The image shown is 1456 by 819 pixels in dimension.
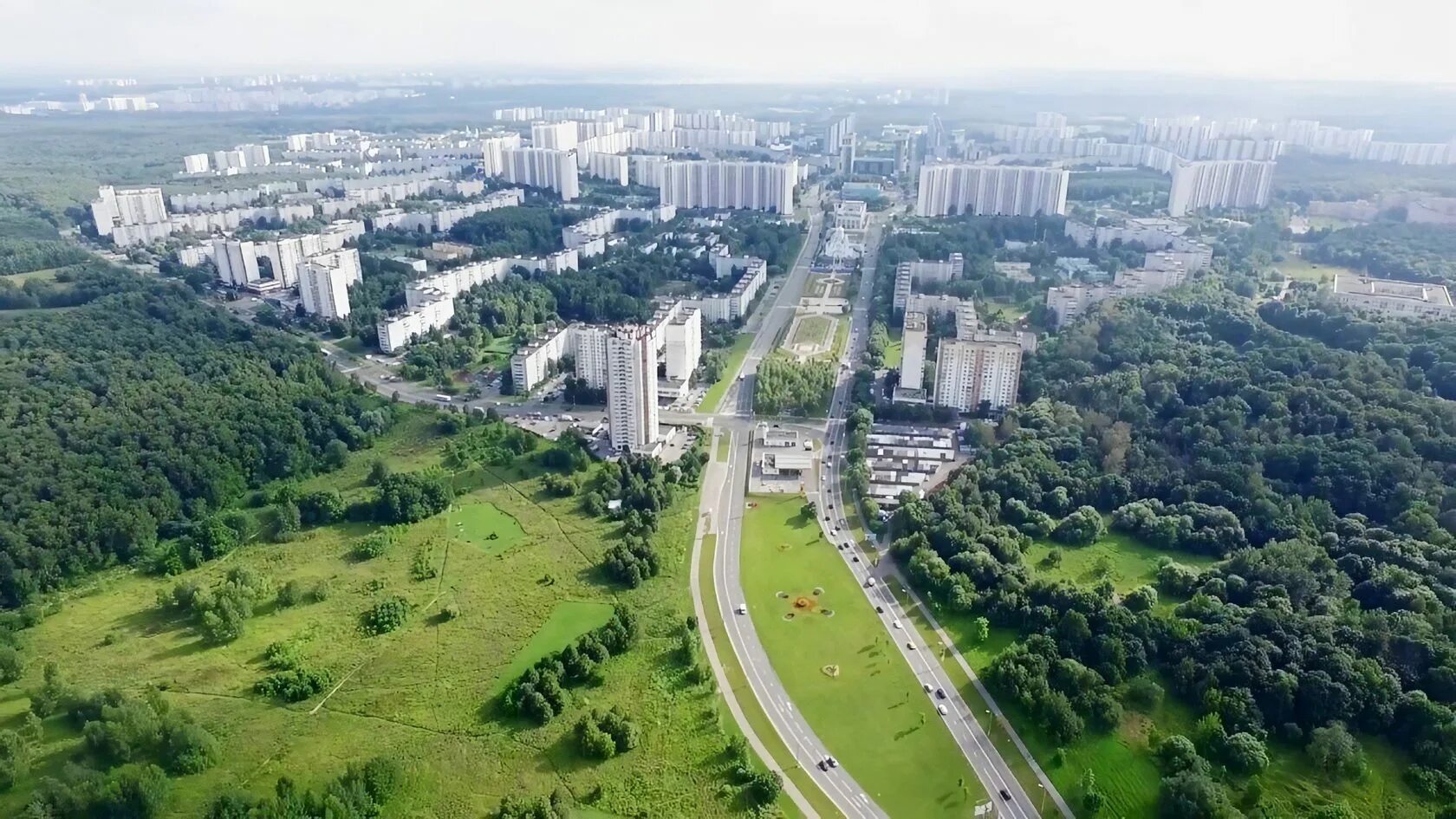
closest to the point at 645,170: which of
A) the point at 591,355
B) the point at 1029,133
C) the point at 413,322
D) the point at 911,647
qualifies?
the point at 413,322

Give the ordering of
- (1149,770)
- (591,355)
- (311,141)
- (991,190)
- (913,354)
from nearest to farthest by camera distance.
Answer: (1149,770) → (913,354) → (591,355) → (991,190) → (311,141)

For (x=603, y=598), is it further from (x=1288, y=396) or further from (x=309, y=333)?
(x=309, y=333)

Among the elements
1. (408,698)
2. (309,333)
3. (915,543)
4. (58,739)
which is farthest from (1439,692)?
(309,333)

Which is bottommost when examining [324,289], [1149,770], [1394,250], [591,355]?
[1149,770]

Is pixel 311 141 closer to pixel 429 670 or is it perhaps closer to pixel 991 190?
pixel 991 190

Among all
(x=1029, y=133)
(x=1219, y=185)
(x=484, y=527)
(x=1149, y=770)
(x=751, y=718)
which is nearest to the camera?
(x=1149, y=770)

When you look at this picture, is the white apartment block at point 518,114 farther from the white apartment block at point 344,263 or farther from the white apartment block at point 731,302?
the white apartment block at point 731,302
